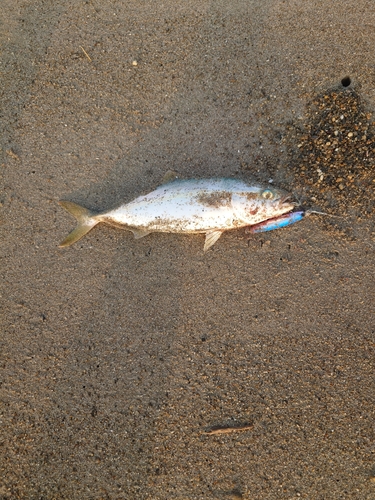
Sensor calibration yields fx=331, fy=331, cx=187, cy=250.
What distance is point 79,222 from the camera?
3.42 metres

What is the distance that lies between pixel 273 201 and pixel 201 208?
678 mm

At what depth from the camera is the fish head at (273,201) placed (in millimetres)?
3096

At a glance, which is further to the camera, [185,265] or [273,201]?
[185,265]

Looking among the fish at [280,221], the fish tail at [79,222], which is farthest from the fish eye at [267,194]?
the fish tail at [79,222]

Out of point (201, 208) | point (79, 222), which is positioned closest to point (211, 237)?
point (201, 208)

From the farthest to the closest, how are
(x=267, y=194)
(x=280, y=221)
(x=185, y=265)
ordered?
(x=185, y=265) → (x=280, y=221) → (x=267, y=194)

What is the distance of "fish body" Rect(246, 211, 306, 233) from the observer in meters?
3.19

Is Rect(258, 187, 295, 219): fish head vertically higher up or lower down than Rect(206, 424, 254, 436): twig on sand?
higher up

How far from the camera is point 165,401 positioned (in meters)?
3.23

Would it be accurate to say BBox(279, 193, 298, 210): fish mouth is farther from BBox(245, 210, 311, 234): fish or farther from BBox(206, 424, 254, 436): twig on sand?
BBox(206, 424, 254, 436): twig on sand

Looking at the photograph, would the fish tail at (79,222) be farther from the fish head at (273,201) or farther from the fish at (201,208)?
the fish head at (273,201)

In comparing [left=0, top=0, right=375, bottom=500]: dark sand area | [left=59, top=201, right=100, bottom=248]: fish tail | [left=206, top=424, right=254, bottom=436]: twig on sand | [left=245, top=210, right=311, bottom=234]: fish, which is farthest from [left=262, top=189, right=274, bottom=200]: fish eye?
[left=206, top=424, right=254, bottom=436]: twig on sand

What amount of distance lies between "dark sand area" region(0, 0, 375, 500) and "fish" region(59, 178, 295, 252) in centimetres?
22

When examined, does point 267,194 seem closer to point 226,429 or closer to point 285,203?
point 285,203
